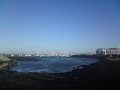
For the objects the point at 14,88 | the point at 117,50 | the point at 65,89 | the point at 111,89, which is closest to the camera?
the point at 111,89

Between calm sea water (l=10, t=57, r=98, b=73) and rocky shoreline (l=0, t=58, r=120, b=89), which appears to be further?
calm sea water (l=10, t=57, r=98, b=73)

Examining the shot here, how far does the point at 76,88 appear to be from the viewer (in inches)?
843

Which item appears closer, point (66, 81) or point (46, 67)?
point (66, 81)

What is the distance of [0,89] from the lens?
2205 cm

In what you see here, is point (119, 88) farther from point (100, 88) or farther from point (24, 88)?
point (24, 88)

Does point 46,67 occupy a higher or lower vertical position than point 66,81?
lower

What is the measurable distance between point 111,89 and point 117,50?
175 metres

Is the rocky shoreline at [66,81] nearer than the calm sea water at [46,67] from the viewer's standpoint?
Yes

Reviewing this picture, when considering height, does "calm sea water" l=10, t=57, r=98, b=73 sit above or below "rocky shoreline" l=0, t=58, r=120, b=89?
below

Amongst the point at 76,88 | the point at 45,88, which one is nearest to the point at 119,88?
the point at 76,88

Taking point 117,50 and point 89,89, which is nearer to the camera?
point 89,89

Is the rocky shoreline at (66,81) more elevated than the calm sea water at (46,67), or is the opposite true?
the rocky shoreline at (66,81)

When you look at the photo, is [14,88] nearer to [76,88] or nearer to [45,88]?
[45,88]

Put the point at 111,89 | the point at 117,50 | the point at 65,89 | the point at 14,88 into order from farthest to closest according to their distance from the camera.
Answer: the point at 117,50, the point at 14,88, the point at 65,89, the point at 111,89
